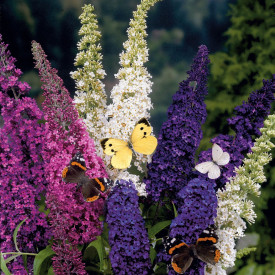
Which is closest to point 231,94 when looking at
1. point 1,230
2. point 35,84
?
point 35,84

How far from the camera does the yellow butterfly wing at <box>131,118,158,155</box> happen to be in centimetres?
143

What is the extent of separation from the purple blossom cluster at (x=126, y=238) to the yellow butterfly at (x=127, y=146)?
0.65 feet

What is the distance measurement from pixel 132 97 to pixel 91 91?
217mm

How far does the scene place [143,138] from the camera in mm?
1444

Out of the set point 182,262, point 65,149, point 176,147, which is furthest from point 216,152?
point 65,149

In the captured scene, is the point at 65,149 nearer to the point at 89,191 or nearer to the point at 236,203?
the point at 89,191

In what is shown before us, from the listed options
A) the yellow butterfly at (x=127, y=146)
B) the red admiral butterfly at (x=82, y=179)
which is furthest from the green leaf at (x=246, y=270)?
the red admiral butterfly at (x=82, y=179)

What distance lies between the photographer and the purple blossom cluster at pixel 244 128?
1425 millimetres

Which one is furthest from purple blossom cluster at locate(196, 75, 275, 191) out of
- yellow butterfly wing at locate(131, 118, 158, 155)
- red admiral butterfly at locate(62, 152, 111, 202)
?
red admiral butterfly at locate(62, 152, 111, 202)

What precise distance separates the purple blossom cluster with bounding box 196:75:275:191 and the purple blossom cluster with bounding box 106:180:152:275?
36 centimetres

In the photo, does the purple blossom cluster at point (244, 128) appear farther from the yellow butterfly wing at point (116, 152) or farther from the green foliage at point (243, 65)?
the green foliage at point (243, 65)

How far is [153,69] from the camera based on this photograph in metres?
3.60

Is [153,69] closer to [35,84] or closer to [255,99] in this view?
[35,84]

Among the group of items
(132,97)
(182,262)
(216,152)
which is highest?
(132,97)
